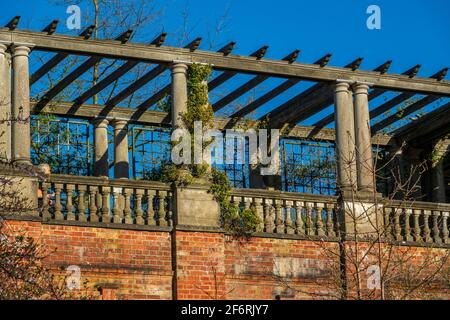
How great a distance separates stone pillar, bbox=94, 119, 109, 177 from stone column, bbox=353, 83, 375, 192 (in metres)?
4.84

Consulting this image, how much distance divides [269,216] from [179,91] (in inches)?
102

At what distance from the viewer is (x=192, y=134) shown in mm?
20812

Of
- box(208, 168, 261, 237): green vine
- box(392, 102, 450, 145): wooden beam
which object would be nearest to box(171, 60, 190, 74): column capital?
box(208, 168, 261, 237): green vine

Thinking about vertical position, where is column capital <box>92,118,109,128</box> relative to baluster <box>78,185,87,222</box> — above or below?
above

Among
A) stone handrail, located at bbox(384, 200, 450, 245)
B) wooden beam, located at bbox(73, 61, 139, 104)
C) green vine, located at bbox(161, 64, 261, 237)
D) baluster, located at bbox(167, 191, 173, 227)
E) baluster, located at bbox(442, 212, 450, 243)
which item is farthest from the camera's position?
baluster, located at bbox(442, 212, 450, 243)

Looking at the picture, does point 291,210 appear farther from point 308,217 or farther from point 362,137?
point 362,137

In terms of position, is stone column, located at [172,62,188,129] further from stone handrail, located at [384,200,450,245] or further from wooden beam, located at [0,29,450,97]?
stone handrail, located at [384,200,450,245]

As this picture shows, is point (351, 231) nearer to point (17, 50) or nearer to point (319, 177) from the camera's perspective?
point (319, 177)

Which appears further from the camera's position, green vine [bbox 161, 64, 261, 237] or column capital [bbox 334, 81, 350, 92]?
column capital [bbox 334, 81, 350, 92]

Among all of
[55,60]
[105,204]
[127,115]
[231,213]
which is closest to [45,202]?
[105,204]

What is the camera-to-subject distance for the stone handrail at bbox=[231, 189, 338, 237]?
21000 mm

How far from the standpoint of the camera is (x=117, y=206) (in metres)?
19.9

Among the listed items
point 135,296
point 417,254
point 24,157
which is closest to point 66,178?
point 24,157

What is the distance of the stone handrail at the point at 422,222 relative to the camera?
21983 millimetres
